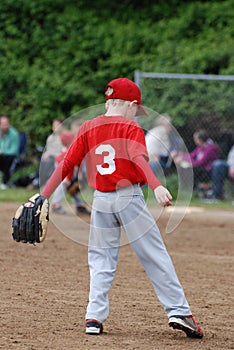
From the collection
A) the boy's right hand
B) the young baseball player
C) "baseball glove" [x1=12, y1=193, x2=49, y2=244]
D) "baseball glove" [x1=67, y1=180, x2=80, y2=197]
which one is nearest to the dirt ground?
the young baseball player

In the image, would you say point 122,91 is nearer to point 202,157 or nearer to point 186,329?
point 186,329

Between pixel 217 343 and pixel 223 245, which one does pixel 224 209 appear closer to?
pixel 223 245

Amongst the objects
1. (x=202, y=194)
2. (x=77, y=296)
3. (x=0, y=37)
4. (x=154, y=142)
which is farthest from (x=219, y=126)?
(x=77, y=296)

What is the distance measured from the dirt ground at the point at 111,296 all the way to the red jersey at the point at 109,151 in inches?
39.4

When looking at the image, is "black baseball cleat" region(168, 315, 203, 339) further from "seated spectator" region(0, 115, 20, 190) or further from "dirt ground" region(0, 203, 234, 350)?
"seated spectator" region(0, 115, 20, 190)

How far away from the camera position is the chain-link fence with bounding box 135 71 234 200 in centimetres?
1566

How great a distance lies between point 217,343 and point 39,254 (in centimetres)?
436

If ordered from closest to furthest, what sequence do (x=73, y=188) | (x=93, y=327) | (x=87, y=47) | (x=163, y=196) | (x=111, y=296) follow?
(x=163, y=196), (x=93, y=327), (x=111, y=296), (x=73, y=188), (x=87, y=47)

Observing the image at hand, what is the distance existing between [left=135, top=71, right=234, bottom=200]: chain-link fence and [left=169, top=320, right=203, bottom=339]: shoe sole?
978 cm

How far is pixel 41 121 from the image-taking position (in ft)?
61.1

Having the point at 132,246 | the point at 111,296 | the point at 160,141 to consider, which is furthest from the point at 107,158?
the point at 160,141

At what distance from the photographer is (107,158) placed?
230 inches

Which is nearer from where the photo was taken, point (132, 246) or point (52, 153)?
point (132, 246)

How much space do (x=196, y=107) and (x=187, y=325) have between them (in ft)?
34.4
